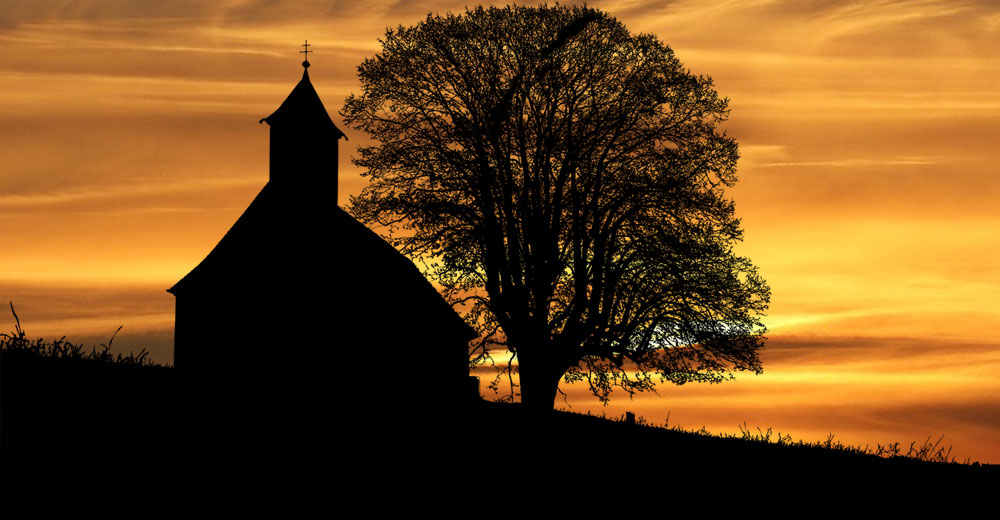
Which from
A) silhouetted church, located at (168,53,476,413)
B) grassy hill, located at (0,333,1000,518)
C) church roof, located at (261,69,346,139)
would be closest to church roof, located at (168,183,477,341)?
silhouetted church, located at (168,53,476,413)

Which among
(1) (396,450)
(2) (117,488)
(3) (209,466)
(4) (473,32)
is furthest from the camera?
(4) (473,32)

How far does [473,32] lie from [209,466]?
59.1 ft

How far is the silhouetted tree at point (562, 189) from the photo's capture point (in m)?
26.9

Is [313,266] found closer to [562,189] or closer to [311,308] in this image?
[311,308]

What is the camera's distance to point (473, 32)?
27000 mm

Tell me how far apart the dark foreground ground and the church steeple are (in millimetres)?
21136

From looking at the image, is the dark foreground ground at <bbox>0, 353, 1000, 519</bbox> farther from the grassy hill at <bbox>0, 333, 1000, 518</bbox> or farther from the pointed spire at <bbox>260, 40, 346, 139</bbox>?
the pointed spire at <bbox>260, 40, 346, 139</bbox>

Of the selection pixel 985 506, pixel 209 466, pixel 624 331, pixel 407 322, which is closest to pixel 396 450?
pixel 209 466

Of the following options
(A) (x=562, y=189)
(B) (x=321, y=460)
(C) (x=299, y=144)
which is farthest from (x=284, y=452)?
(C) (x=299, y=144)

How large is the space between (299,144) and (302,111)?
123cm

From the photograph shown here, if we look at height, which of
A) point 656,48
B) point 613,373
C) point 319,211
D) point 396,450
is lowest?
point 396,450

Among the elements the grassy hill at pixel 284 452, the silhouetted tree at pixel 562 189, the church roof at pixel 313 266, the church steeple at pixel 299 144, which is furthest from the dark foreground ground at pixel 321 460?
the church steeple at pixel 299 144

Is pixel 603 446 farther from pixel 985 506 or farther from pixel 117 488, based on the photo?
pixel 117 488

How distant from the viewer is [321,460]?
41.0 feet
